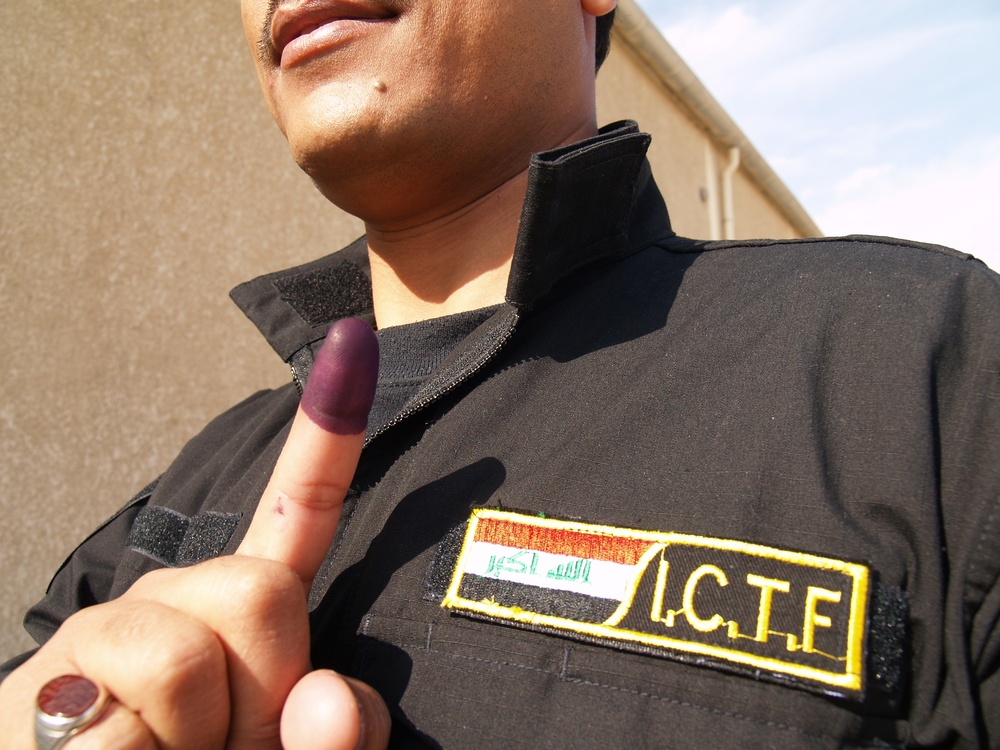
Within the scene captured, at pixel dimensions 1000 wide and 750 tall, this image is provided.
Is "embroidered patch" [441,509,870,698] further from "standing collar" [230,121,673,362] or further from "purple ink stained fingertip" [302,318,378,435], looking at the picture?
"standing collar" [230,121,673,362]

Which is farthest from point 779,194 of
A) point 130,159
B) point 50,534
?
point 50,534

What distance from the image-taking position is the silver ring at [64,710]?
1.85ft

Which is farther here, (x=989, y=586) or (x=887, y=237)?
(x=887, y=237)

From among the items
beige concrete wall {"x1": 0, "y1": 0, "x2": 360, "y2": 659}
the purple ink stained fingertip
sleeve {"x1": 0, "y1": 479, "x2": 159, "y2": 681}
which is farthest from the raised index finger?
beige concrete wall {"x1": 0, "y1": 0, "x2": 360, "y2": 659}

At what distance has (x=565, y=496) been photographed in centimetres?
81

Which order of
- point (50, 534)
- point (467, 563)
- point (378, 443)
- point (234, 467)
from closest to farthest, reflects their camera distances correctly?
point (467, 563)
point (378, 443)
point (234, 467)
point (50, 534)

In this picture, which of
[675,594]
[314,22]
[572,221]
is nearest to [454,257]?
[572,221]

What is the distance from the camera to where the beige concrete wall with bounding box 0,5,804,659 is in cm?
221

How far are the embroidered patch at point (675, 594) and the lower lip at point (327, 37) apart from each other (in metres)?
0.75

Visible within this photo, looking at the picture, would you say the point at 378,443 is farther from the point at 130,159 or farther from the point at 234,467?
the point at 130,159

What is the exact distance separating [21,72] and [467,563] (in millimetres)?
2405

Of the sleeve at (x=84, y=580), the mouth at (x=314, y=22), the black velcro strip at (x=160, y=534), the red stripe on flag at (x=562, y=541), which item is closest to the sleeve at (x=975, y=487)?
the red stripe on flag at (x=562, y=541)

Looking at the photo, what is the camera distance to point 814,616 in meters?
0.65

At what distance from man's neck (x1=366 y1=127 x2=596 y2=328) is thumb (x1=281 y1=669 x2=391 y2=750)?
0.70m
